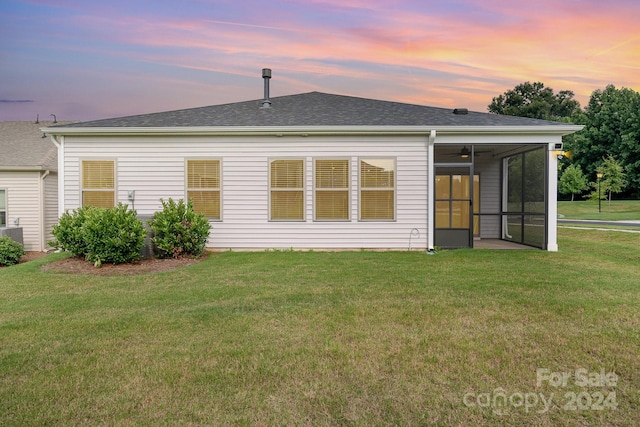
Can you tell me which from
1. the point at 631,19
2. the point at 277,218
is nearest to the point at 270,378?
the point at 277,218

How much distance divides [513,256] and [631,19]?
7.90 metres

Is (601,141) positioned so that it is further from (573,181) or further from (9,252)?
(9,252)

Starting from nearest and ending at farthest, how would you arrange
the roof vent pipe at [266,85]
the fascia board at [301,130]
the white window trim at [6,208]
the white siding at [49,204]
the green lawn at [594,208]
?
the fascia board at [301,130] → the roof vent pipe at [266,85] → the white window trim at [6,208] → the white siding at [49,204] → the green lawn at [594,208]

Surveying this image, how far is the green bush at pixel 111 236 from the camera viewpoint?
7.69m

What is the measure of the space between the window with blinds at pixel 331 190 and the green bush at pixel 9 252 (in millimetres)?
7474

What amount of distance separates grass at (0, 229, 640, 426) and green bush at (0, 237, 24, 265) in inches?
138

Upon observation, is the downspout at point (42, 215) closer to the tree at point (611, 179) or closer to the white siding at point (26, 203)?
the white siding at point (26, 203)

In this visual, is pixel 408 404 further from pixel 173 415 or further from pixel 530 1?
pixel 530 1

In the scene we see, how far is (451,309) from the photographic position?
4855mm

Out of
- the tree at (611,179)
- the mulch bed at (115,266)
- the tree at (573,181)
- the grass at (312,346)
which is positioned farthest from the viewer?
the tree at (573,181)

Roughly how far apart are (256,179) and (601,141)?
43.4m

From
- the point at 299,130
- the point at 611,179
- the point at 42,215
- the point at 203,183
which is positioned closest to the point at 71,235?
the point at 203,183

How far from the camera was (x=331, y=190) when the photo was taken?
9.62 metres

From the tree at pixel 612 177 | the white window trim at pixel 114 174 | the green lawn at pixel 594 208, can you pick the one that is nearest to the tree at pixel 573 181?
the green lawn at pixel 594 208
